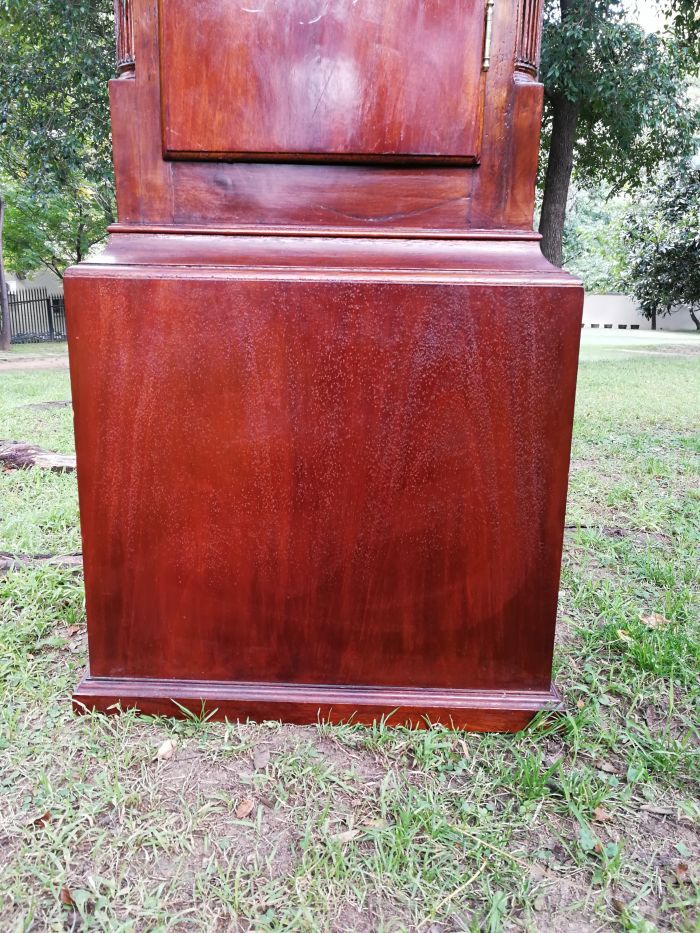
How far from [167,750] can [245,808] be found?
0.26 meters

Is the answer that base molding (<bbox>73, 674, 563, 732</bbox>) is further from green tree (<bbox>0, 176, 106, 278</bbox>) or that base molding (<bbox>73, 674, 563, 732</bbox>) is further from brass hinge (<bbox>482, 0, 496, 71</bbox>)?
green tree (<bbox>0, 176, 106, 278</bbox>)

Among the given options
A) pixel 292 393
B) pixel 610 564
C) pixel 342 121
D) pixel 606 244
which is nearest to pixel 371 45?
pixel 342 121

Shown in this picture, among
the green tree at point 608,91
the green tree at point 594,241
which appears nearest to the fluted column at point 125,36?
the green tree at point 608,91

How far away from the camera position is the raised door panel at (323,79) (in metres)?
1.46

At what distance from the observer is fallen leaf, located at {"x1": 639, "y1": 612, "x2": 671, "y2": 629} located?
212cm

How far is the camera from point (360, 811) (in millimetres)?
1366

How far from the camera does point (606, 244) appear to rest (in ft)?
78.5

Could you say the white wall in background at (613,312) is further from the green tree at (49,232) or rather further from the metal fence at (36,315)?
the metal fence at (36,315)

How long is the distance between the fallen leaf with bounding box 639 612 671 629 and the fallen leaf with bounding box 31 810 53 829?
5.52ft

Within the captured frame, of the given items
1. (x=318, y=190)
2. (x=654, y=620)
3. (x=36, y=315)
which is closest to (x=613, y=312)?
(x=36, y=315)

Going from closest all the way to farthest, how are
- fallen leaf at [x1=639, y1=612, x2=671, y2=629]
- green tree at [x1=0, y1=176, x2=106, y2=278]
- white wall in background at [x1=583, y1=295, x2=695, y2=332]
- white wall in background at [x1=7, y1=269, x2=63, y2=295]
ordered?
fallen leaf at [x1=639, y1=612, x2=671, y2=629]
green tree at [x1=0, y1=176, x2=106, y2=278]
white wall in background at [x1=7, y1=269, x2=63, y2=295]
white wall in background at [x1=583, y1=295, x2=695, y2=332]

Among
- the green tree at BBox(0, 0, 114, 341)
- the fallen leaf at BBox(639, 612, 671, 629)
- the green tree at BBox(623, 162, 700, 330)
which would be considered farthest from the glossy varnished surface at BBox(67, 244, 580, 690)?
the green tree at BBox(623, 162, 700, 330)

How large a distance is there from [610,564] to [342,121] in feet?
6.29

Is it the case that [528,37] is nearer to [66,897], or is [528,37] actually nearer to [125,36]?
[125,36]
